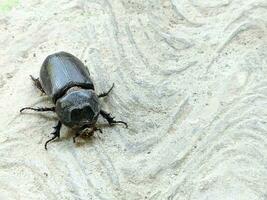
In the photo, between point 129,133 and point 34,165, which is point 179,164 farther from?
point 34,165

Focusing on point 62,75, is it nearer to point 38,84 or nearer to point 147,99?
point 38,84

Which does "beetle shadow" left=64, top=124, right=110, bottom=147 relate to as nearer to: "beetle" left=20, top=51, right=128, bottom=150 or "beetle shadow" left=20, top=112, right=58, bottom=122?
"beetle" left=20, top=51, right=128, bottom=150

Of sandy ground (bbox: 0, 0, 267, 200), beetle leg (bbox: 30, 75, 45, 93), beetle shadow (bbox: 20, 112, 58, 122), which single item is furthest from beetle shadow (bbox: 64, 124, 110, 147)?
beetle leg (bbox: 30, 75, 45, 93)

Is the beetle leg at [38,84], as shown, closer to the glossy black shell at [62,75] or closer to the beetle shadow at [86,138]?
the glossy black shell at [62,75]

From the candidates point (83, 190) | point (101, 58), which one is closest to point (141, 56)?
point (101, 58)

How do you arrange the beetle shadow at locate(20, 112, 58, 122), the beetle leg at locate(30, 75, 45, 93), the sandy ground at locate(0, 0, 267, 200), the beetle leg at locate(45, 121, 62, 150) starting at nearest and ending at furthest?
the sandy ground at locate(0, 0, 267, 200) → the beetle leg at locate(45, 121, 62, 150) → the beetle shadow at locate(20, 112, 58, 122) → the beetle leg at locate(30, 75, 45, 93)

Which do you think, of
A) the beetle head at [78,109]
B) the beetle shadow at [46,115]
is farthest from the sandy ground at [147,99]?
the beetle head at [78,109]
